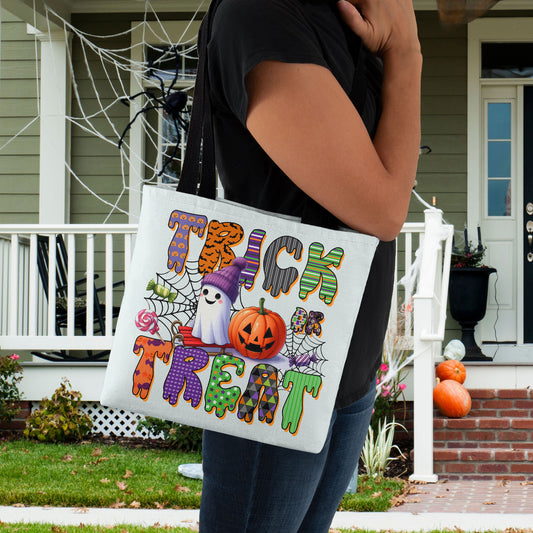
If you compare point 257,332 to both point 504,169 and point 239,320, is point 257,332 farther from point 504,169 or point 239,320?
point 504,169

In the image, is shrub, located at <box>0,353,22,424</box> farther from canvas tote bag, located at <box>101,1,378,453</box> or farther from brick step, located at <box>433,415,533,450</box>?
canvas tote bag, located at <box>101,1,378,453</box>

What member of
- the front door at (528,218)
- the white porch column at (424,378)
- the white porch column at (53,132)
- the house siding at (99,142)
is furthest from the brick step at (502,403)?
the white porch column at (53,132)

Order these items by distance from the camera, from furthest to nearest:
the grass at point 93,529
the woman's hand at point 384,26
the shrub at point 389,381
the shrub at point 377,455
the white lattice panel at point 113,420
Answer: the white lattice panel at point 113,420 → the shrub at point 389,381 → the shrub at point 377,455 → the grass at point 93,529 → the woman's hand at point 384,26

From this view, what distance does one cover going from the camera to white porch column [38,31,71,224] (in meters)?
7.29

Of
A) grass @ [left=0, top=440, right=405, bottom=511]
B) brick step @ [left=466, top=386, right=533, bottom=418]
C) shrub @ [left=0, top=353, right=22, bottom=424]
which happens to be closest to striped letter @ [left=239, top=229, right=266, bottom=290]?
grass @ [left=0, top=440, right=405, bottom=511]

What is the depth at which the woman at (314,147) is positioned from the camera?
0.92 meters

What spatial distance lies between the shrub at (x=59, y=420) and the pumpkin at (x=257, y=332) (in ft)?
17.1

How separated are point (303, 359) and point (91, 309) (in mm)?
5430

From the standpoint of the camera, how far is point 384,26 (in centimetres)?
106

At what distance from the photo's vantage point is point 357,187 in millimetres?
937

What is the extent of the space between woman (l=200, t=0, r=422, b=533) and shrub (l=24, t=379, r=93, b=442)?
16.6 ft

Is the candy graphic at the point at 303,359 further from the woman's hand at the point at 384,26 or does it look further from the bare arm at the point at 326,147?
the woman's hand at the point at 384,26

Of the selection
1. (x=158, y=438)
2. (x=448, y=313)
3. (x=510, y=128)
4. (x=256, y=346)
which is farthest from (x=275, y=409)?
(x=510, y=128)

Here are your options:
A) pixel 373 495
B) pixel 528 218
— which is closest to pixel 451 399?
pixel 373 495
